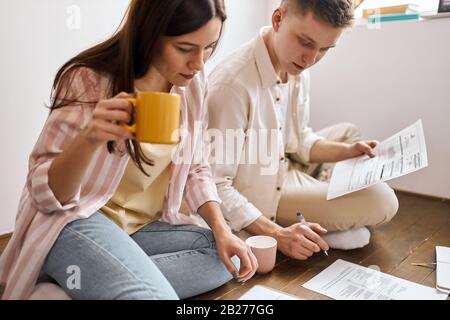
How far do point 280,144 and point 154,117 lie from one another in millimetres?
764

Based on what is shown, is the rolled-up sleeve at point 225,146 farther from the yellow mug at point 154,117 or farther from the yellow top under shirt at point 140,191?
the yellow mug at point 154,117

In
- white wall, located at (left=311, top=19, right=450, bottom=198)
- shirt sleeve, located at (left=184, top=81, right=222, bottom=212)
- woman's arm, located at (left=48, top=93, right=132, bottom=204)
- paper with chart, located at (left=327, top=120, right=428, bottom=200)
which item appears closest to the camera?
woman's arm, located at (left=48, top=93, right=132, bottom=204)

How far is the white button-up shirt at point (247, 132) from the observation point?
3.94 feet

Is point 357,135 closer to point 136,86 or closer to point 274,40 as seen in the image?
point 274,40

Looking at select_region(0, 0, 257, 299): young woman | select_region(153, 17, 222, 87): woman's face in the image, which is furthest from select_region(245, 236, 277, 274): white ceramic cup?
select_region(153, 17, 222, 87): woman's face

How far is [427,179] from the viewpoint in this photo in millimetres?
1901

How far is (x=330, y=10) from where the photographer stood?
1076 mm

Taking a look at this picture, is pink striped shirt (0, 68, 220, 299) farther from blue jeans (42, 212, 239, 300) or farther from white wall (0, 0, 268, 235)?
white wall (0, 0, 268, 235)

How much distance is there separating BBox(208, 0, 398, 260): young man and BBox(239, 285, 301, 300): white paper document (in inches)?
6.9

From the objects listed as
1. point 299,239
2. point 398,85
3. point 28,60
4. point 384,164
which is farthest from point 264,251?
point 398,85

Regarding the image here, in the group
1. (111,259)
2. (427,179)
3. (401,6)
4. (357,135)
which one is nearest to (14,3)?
(111,259)

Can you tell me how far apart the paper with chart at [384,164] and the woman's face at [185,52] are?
0.61 meters

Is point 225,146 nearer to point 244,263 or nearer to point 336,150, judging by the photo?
point 244,263

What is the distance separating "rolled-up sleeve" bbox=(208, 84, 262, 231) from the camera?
1.20m
